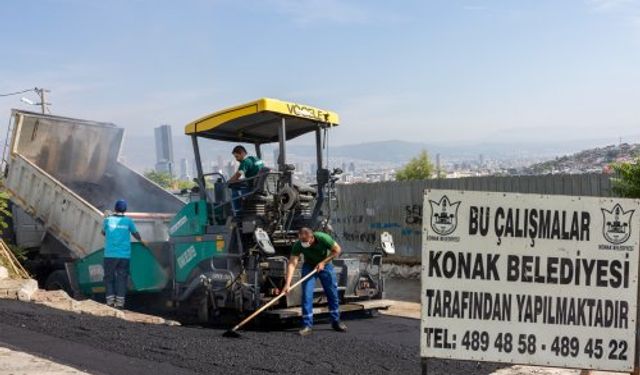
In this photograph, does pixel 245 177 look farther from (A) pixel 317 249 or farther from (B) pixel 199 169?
(A) pixel 317 249

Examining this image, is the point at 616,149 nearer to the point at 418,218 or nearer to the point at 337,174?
the point at 418,218

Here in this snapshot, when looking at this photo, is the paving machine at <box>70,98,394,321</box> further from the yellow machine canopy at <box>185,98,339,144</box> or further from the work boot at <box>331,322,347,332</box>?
the work boot at <box>331,322,347,332</box>

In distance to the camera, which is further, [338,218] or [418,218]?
[338,218]

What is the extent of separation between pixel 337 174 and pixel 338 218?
24.0 feet

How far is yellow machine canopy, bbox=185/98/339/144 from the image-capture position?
8.35 metres

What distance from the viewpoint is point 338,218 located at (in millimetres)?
16578

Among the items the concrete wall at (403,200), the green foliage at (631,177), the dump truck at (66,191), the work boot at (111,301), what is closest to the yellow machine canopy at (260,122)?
the dump truck at (66,191)

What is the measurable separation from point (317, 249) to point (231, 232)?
3.78 ft

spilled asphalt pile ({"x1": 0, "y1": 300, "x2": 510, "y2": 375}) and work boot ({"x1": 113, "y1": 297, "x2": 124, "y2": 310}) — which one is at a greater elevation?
spilled asphalt pile ({"x1": 0, "y1": 300, "x2": 510, "y2": 375})

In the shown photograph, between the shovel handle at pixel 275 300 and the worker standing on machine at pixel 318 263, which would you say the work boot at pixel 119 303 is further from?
the worker standing on machine at pixel 318 263

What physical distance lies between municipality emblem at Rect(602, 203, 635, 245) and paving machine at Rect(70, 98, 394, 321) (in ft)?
13.9

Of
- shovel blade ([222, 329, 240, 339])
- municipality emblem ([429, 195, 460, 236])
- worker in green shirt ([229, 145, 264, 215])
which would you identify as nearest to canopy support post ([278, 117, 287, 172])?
worker in green shirt ([229, 145, 264, 215])

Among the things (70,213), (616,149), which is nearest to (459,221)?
(70,213)

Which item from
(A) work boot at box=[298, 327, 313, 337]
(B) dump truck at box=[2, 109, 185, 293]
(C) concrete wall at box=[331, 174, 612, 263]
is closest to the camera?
(A) work boot at box=[298, 327, 313, 337]
